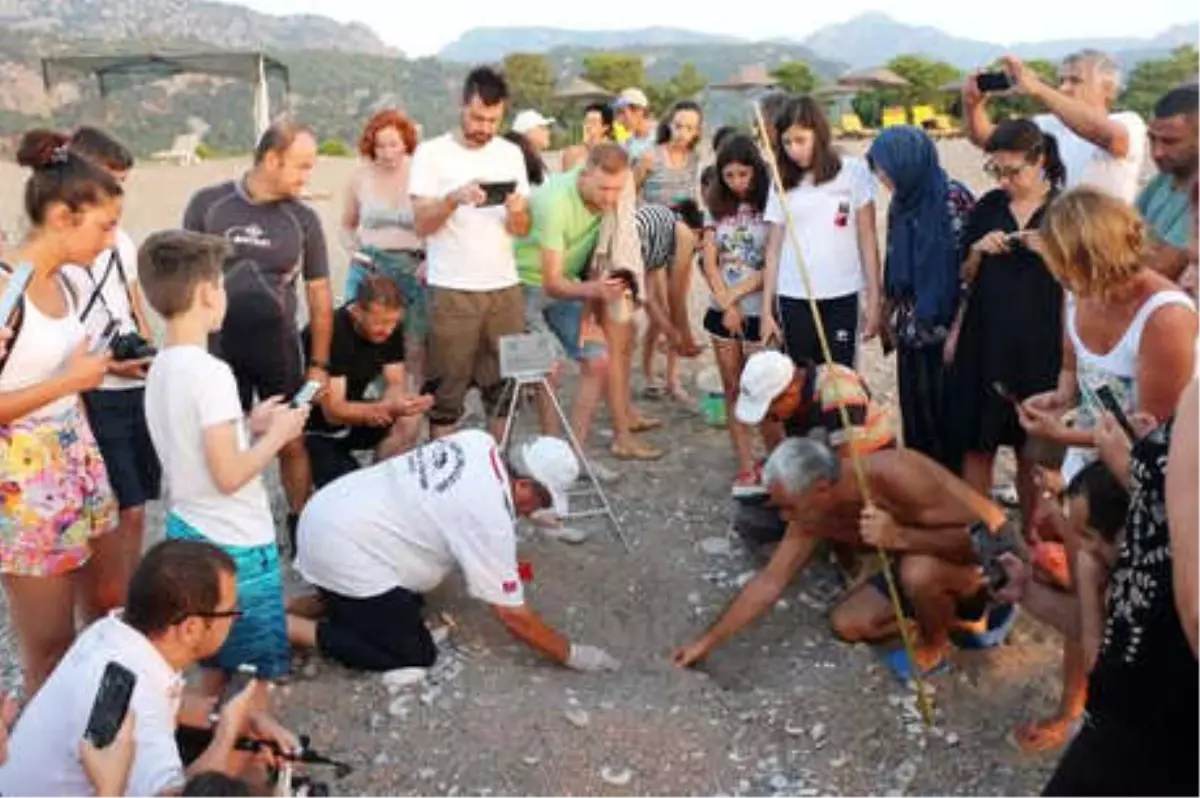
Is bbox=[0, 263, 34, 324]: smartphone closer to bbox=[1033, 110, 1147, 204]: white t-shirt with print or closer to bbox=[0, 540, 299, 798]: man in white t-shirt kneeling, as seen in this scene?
bbox=[0, 540, 299, 798]: man in white t-shirt kneeling

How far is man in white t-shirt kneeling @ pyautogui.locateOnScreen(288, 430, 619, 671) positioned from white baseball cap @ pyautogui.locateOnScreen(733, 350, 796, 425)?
2.12 ft

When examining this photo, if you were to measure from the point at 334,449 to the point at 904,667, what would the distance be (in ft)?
7.78

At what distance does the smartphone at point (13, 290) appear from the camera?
2.74 meters

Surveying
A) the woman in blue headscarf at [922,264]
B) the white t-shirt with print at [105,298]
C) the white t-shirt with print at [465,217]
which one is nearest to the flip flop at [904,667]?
the woman in blue headscarf at [922,264]

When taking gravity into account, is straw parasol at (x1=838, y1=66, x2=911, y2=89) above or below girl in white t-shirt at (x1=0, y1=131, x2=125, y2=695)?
below

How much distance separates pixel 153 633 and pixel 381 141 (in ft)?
11.0

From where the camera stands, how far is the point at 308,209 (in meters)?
4.36

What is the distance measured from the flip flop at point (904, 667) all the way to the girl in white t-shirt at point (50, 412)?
2.53 m

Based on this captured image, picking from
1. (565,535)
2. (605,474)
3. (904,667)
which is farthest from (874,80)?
(904,667)

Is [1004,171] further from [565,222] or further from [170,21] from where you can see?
[170,21]

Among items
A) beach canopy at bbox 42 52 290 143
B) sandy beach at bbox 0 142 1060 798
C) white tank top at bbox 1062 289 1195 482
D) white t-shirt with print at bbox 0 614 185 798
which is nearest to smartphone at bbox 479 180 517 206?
sandy beach at bbox 0 142 1060 798

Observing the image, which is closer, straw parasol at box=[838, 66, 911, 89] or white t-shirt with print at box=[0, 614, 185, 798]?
white t-shirt with print at box=[0, 614, 185, 798]

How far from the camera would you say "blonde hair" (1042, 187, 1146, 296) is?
2.81 metres

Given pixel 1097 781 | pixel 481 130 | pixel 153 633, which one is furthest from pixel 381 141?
pixel 1097 781
